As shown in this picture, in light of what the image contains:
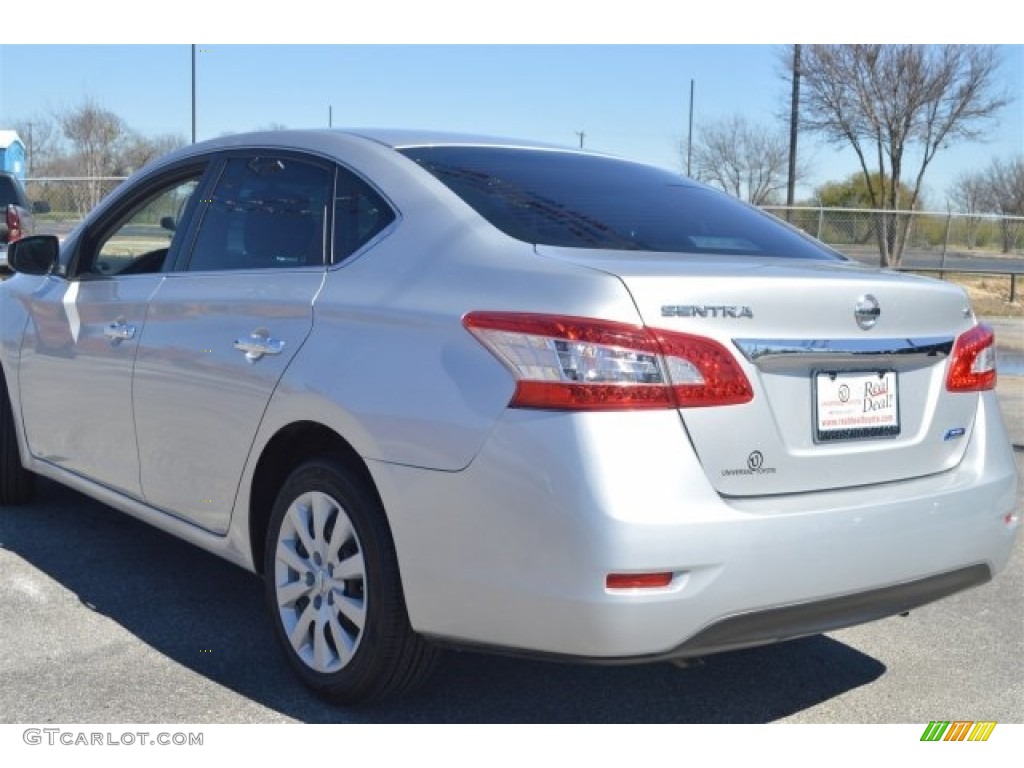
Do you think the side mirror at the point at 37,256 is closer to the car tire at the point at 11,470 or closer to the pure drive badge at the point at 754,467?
the car tire at the point at 11,470

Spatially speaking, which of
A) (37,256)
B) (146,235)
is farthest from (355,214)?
(37,256)

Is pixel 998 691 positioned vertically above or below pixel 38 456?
below

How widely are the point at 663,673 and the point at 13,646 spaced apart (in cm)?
207

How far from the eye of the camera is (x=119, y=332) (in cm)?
447

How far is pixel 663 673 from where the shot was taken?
387 cm

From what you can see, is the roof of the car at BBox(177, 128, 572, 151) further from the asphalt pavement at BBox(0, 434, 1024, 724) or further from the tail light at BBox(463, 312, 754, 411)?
the asphalt pavement at BBox(0, 434, 1024, 724)

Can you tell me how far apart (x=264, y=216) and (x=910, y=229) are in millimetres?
25496

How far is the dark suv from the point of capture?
17625 mm

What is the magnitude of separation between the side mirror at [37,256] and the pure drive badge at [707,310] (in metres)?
3.21

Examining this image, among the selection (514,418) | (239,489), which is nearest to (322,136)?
(239,489)

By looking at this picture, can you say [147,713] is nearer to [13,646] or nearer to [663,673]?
[13,646]

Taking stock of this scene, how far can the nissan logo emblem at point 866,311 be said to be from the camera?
3.18 m

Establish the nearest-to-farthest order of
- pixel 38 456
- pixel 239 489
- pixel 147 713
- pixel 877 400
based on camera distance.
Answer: pixel 877 400, pixel 147 713, pixel 239 489, pixel 38 456

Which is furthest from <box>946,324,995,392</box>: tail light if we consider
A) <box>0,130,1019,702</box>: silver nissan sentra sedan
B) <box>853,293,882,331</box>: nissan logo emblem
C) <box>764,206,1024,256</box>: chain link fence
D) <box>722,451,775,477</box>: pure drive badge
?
<box>764,206,1024,256</box>: chain link fence
